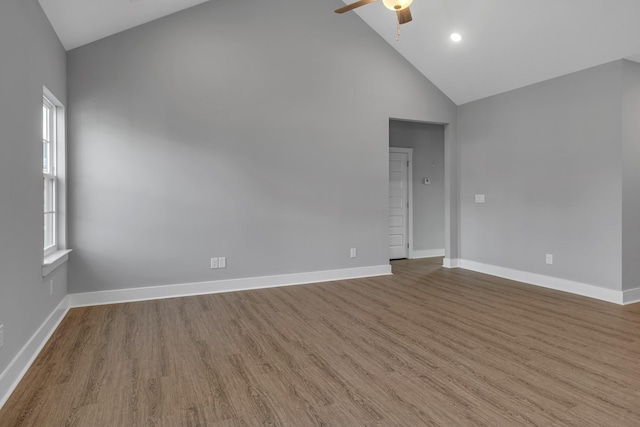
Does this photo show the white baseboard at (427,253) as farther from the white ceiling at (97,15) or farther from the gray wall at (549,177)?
the white ceiling at (97,15)

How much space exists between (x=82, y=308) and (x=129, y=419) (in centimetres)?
264

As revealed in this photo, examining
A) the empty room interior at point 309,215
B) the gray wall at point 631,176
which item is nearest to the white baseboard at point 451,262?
the empty room interior at point 309,215

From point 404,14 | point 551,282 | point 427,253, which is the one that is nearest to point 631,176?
point 551,282

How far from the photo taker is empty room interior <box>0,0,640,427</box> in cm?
244

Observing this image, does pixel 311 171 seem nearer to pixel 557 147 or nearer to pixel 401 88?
pixel 401 88

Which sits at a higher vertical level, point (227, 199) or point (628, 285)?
point (227, 199)

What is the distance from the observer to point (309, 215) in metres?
5.38

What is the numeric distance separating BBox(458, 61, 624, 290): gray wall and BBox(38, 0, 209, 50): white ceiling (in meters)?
4.44

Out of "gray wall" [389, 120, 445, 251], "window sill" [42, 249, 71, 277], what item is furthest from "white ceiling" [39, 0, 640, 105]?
"window sill" [42, 249, 71, 277]

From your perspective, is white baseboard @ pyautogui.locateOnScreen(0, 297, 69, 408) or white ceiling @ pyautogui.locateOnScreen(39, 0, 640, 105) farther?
white ceiling @ pyautogui.locateOnScreen(39, 0, 640, 105)

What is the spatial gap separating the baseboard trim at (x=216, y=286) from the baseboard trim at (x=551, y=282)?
149 centimetres

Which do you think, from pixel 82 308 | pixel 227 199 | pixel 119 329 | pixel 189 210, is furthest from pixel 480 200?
pixel 82 308

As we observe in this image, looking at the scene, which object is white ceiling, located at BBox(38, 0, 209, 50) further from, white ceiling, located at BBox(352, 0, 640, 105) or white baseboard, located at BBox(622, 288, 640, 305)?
white baseboard, located at BBox(622, 288, 640, 305)

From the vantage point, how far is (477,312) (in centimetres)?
404
